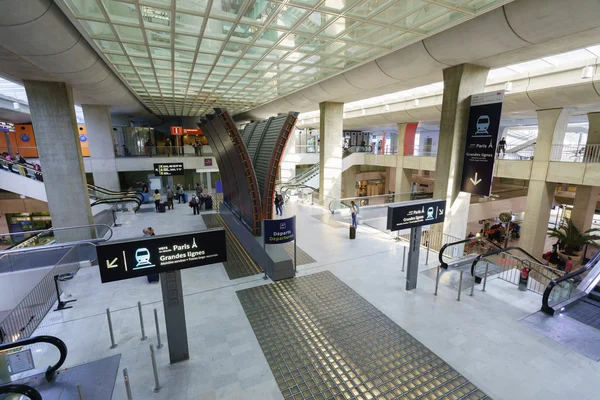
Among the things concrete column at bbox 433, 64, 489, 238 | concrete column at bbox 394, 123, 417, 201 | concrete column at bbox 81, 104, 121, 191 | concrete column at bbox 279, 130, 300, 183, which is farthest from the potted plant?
concrete column at bbox 81, 104, 121, 191

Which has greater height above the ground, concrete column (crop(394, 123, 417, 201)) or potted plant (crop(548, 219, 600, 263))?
concrete column (crop(394, 123, 417, 201))

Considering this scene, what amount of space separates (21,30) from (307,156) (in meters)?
22.9

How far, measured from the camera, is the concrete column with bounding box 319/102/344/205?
16953 millimetres

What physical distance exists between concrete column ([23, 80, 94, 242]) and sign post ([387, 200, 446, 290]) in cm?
1259

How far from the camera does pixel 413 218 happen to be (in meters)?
6.53

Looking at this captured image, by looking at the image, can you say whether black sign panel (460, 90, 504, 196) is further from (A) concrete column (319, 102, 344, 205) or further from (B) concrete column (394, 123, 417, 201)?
(B) concrete column (394, 123, 417, 201)

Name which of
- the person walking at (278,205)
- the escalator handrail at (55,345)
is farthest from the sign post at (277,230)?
the person walking at (278,205)

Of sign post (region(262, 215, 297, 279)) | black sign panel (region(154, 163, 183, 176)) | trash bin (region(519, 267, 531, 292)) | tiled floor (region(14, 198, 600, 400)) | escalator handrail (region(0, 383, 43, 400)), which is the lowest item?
tiled floor (region(14, 198, 600, 400))

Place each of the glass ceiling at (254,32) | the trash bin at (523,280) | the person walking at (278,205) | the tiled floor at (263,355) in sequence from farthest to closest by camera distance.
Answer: the person walking at (278,205) → the trash bin at (523,280) → the glass ceiling at (254,32) → the tiled floor at (263,355)

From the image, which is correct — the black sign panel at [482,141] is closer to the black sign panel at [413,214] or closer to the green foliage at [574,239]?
the black sign panel at [413,214]

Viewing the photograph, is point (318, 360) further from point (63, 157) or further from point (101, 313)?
point (63, 157)

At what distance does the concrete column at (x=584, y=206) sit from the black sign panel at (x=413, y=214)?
16240 millimetres

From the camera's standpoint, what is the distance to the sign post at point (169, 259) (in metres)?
3.96

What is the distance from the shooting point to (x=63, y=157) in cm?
1130
